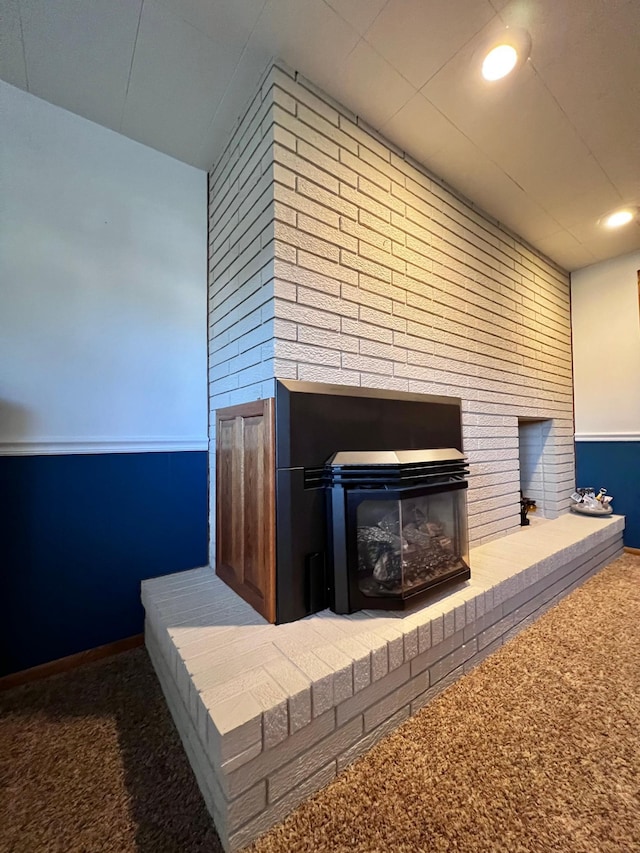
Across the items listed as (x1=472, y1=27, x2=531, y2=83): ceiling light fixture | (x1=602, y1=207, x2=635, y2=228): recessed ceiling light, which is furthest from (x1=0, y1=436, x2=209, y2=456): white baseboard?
(x1=602, y1=207, x2=635, y2=228): recessed ceiling light

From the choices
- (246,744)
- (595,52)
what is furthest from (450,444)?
(595,52)

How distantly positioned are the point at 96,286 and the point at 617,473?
410 centimetres

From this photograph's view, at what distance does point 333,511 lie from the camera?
4.46ft

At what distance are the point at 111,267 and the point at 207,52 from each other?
3.23 ft

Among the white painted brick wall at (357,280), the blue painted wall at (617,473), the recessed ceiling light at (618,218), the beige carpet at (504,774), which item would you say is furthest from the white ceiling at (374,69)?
the beige carpet at (504,774)

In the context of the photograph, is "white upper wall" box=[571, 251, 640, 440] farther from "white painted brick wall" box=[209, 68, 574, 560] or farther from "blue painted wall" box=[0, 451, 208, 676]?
"blue painted wall" box=[0, 451, 208, 676]

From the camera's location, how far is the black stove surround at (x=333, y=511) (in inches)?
52.0

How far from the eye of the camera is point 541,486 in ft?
9.96

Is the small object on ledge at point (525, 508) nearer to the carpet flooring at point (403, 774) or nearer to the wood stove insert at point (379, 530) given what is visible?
the carpet flooring at point (403, 774)

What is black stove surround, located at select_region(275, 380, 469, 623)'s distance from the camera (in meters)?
1.32

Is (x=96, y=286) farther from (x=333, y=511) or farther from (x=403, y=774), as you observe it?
(x=403, y=774)

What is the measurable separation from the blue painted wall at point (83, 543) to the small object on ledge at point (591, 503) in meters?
3.09

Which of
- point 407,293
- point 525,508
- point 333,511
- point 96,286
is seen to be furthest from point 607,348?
point 96,286

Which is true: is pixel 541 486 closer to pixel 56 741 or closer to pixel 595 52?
pixel 595 52
